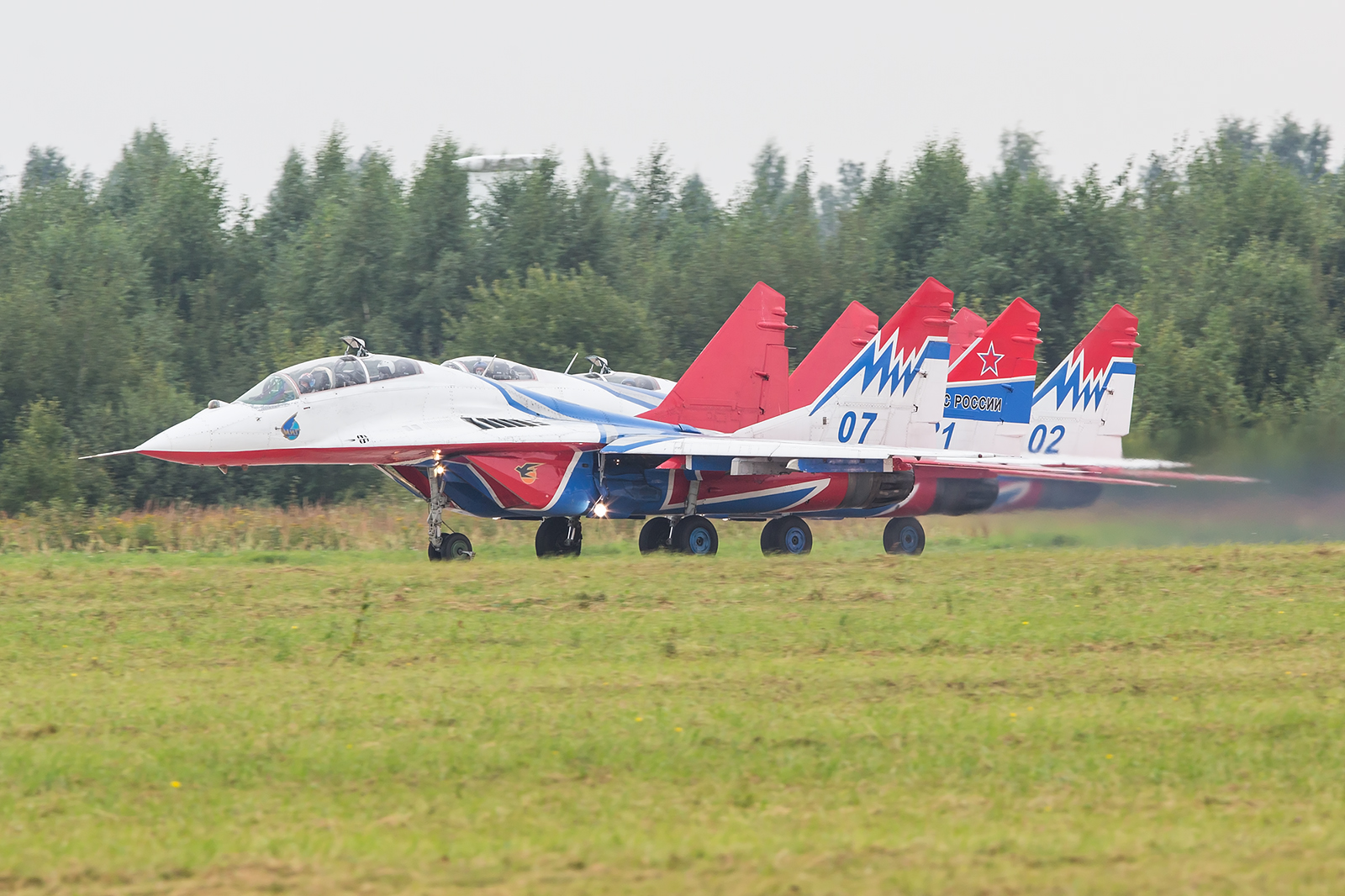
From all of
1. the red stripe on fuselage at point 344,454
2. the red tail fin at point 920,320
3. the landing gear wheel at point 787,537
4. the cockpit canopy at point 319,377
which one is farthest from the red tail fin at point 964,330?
the cockpit canopy at point 319,377

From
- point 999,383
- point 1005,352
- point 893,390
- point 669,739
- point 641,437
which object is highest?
point 1005,352

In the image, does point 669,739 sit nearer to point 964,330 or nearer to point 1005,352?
point 1005,352

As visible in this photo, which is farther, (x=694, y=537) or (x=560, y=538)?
(x=694, y=537)

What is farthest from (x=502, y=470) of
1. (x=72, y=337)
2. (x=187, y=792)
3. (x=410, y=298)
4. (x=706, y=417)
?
(x=410, y=298)

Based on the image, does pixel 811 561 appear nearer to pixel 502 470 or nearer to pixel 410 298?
pixel 502 470

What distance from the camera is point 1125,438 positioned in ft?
93.6

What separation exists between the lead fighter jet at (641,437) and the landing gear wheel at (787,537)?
0.03 m

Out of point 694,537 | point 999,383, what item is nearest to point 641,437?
point 694,537

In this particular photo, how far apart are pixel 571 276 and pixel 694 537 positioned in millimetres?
28819

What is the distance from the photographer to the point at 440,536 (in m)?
20.2

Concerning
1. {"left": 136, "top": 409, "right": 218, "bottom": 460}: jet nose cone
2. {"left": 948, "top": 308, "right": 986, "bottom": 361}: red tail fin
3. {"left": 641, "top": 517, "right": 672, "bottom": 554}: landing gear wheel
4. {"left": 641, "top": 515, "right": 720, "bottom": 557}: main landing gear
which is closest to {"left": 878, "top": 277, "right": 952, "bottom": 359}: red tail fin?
{"left": 641, "top": 515, "right": 720, "bottom": 557}: main landing gear

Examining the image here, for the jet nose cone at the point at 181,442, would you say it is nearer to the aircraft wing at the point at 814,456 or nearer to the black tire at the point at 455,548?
the black tire at the point at 455,548

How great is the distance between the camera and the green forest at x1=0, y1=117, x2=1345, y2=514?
3766 cm

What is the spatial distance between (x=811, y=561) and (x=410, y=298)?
33.5 m
